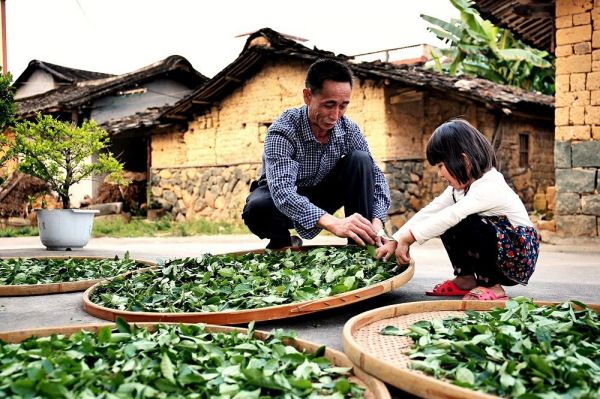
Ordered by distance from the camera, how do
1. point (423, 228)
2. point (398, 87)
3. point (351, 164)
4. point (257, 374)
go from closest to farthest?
point (257, 374)
point (423, 228)
point (351, 164)
point (398, 87)

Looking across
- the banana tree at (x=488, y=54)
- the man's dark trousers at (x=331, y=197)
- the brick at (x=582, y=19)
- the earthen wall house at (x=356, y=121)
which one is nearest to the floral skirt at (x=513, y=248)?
the man's dark trousers at (x=331, y=197)

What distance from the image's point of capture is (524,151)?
9.74 m

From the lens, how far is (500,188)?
243 cm

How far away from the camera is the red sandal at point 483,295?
2482mm

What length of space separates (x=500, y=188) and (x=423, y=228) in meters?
0.35

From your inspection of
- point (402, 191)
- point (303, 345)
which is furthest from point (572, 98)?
point (303, 345)

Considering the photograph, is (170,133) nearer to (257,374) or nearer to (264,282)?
(264,282)

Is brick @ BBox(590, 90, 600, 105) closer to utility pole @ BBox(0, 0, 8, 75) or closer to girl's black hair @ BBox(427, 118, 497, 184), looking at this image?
girl's black hair @ BBox(427, 118, 497, 184)

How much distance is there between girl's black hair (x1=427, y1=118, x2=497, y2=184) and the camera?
2451 mm

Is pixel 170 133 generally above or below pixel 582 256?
above

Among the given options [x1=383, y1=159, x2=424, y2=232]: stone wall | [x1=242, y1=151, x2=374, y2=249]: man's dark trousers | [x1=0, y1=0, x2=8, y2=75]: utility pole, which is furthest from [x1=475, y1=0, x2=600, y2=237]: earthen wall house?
[x1=0, y1=0, x2=8, y2=75]: utility pole

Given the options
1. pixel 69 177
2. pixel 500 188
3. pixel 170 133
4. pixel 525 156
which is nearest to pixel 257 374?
pixel 500 188

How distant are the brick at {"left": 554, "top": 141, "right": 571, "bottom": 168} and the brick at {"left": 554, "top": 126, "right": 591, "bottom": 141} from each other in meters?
0.06

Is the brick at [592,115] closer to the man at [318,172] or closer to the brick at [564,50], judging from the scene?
the brick at [564,50]
